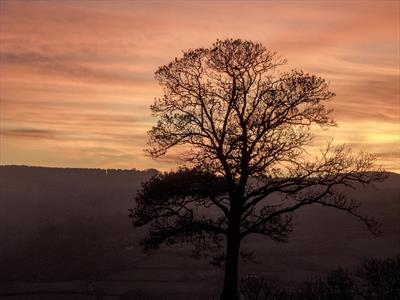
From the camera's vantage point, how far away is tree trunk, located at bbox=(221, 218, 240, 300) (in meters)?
22.1

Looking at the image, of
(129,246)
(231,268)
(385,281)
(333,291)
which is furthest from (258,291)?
(129,246)

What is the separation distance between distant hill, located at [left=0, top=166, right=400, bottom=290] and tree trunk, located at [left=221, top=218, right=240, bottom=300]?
2796 inches

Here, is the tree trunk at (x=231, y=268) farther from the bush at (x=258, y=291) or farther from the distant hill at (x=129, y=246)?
the distant hill at (x=129, y=246)

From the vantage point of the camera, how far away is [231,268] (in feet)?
73.0

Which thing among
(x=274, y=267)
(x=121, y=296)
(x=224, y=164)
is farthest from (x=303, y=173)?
(x=274, y=267)

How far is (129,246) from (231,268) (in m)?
119

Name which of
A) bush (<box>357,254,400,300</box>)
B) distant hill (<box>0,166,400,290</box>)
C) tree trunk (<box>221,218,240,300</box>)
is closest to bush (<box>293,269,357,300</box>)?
bush (<box>357,254,400,300</box>)

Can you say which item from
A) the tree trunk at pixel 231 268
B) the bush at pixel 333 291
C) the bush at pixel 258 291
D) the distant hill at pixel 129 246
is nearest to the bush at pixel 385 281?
the bush at pixel 333 291

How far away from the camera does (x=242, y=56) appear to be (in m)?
22.4

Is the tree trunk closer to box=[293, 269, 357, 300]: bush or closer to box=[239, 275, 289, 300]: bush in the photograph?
box=[239, 275, 289, 300]: bush

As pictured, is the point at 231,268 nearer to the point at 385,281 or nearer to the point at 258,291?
the point at 258,291

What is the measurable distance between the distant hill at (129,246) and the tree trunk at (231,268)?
71019 millimetres

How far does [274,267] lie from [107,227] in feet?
227

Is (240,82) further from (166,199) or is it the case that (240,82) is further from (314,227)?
(314,227)
